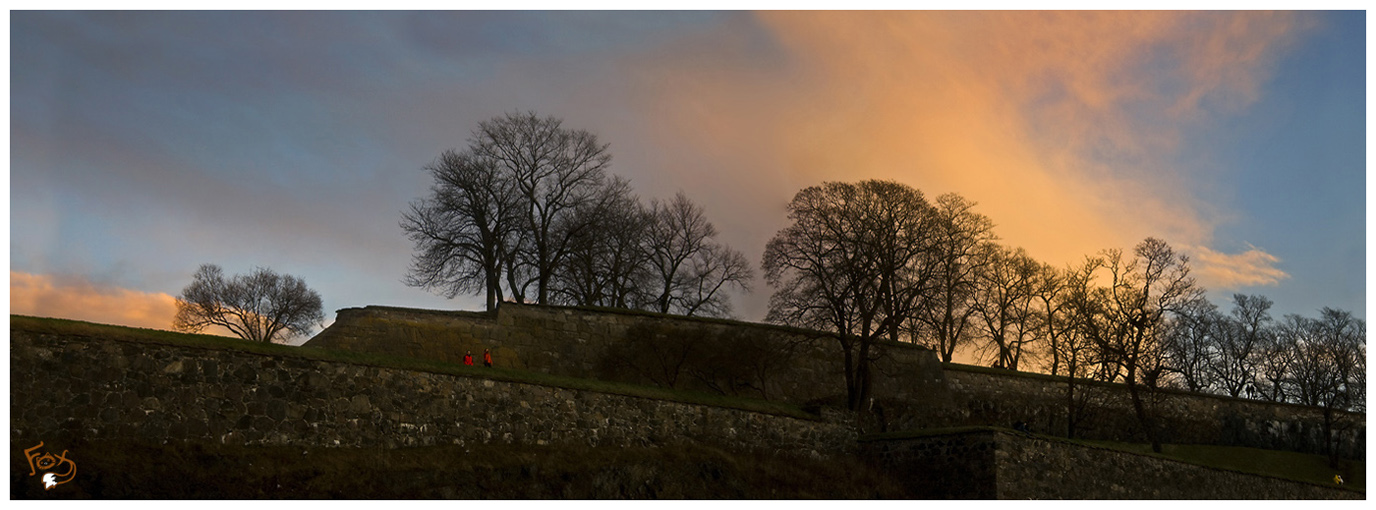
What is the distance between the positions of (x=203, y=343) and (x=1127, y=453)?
70.9 ft

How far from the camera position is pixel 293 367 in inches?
810

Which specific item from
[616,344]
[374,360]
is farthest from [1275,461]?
[374,360]

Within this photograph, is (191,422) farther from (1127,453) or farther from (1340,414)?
(1340,414)

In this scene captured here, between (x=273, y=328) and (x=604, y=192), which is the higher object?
(x=604, y=192)

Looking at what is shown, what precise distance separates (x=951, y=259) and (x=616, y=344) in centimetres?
1103

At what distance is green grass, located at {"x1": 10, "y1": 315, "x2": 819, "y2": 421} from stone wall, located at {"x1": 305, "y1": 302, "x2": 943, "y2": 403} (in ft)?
18.8

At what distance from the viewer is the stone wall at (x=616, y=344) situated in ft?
Answer: 97.8

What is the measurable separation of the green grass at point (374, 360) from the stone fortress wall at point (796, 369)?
11.5 ft

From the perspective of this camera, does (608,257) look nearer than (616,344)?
No

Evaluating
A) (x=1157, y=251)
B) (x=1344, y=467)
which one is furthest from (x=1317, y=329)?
(x=1157, y=251)

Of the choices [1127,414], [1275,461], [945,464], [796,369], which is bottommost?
[945,464]

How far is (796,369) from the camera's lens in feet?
113

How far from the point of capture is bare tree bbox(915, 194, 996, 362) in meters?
30.1

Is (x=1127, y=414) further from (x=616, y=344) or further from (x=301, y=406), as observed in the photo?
(x=301, y=406)
